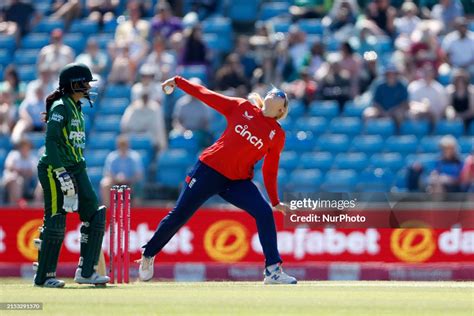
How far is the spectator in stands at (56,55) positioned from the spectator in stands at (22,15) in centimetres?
217

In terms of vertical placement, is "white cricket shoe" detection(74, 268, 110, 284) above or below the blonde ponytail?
below

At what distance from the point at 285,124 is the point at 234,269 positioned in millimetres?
4040

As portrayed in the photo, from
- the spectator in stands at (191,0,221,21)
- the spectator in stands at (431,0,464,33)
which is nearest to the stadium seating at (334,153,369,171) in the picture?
the spectator in stands at (431,0,464,33)

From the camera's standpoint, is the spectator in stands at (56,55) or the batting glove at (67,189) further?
the spectator in stands at (56,55)

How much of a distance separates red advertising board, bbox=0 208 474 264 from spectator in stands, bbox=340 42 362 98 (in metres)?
4.22

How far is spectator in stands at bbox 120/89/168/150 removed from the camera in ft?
72.9

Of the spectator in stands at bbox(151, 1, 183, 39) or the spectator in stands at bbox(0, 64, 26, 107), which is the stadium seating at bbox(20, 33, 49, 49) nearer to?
the spectator in stands at bbox(0, 64, 26, 107)

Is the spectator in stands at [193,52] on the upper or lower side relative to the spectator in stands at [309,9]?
lower

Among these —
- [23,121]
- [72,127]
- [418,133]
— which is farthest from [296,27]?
[72,127]

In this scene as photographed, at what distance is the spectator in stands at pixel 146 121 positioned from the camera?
A: 22.2m

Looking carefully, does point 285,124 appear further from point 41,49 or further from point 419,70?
point 41,49

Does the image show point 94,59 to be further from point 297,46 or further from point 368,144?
point 368,144

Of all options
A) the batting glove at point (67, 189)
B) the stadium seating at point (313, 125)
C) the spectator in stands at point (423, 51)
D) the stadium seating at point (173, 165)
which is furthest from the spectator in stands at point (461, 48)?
the batting glove at point (67, 189)
